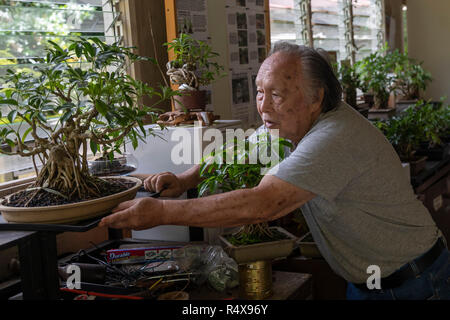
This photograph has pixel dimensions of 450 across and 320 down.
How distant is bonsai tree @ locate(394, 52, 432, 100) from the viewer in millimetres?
5278

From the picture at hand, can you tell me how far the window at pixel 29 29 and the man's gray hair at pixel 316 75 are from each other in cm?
92

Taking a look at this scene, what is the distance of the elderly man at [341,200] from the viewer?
1.42 metres

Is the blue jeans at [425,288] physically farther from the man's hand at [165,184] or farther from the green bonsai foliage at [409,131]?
the green bonsai foliage at [409,131]

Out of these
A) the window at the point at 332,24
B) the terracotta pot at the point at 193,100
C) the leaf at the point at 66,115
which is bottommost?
the leaf at the point at 66,115

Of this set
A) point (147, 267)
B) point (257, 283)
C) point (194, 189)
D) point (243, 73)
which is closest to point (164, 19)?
point (243, 73)

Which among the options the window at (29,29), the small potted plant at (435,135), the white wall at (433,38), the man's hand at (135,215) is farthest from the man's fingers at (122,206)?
the white wall at (433,38)

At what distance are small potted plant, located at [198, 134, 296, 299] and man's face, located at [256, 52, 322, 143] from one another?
78 mm

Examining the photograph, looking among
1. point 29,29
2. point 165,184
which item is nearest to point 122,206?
point 165,184

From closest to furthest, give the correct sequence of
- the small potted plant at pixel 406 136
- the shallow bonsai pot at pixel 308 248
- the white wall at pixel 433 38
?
the shallow bonsai pot at pixel 308 248 < the small potted plant at pixel 406 136 < the white wall at pixel 433 38

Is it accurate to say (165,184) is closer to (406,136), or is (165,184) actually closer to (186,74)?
(186,74)
